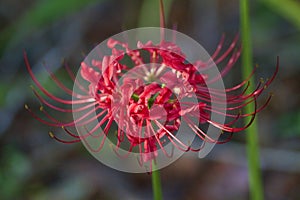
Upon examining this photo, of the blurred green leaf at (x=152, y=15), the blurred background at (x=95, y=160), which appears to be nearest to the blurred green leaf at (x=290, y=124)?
the blurred background at (x=95, y=160)

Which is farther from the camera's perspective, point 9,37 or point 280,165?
point 9,37

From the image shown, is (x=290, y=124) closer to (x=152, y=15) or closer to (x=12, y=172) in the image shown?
(x=152, y=15)

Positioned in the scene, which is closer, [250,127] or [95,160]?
[250,127]

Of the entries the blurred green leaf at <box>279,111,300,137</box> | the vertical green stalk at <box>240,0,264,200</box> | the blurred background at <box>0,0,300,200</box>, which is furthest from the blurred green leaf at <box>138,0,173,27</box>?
the vertical green stalk at <box>240,0,264,200</box>

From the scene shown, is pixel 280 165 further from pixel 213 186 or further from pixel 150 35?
pixel 150 35

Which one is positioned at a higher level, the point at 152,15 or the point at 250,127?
the point at 152,15

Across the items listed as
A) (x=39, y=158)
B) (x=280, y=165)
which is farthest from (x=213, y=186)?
(x=39, y=158)

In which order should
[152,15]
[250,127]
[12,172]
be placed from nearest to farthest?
[250,127]
[12,172]
[152,15]

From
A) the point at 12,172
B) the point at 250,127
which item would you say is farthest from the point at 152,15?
the point at 250,127
